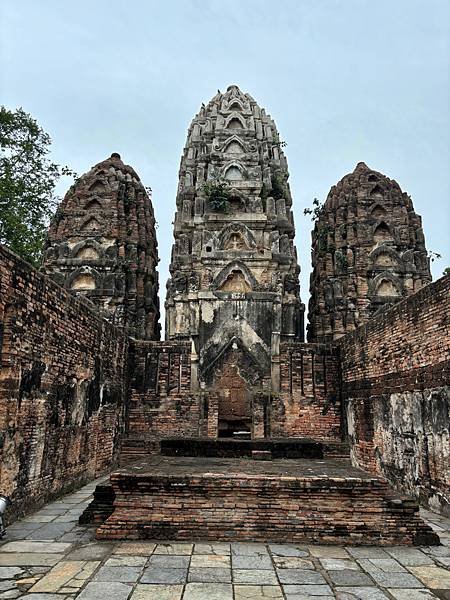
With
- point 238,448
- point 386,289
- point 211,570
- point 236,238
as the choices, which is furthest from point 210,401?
point 386,289

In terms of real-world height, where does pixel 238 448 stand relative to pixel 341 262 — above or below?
below

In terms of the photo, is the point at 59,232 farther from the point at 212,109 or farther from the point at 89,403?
the point at 89,403

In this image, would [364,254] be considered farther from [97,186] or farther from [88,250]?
[97,186]

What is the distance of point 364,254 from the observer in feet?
76.7

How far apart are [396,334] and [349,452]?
4.67 meters

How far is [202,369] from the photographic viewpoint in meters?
16.0

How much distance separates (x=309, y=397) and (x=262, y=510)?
8.70 m

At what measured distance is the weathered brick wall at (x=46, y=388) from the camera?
7336mm

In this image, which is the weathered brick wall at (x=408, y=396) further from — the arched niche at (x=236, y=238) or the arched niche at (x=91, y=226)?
the arched niche at (x=91, y=226)

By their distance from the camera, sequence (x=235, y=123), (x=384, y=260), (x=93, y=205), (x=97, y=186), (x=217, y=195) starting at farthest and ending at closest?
(x=235, y=123) < (x=97, y=186) < (x=93, y=205) < (x=384, y=260) < (x=217, y=195)

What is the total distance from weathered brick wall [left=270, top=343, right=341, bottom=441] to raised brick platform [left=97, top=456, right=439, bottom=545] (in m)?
8.11

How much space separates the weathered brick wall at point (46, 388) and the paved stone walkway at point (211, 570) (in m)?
1.42

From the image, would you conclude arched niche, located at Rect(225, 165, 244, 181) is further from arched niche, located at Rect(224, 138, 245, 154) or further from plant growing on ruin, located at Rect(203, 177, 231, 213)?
arched niche, located at Rect(224, 138, 245, 154)

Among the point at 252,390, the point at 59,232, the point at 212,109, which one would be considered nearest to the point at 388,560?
the point at 252,390
